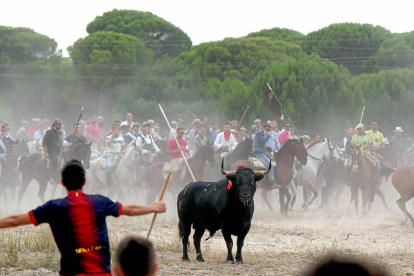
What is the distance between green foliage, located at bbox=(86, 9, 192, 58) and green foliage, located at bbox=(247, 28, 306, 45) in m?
8.63

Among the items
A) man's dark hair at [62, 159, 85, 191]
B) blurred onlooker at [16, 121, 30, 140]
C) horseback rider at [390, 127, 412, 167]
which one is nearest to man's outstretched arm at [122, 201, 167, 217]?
man's dark hair at [62, 159, 85, 191]

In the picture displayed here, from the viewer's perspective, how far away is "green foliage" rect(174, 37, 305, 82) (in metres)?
67.1

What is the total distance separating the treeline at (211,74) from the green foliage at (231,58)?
0.26ft

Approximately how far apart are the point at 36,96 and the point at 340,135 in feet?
105

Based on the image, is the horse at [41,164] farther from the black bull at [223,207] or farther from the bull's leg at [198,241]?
the bull's leg at [198,241]

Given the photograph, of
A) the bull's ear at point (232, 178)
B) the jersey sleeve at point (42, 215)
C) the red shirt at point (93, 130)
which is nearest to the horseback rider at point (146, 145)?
the red shirt at point (93, 130)

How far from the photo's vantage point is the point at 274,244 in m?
16.0

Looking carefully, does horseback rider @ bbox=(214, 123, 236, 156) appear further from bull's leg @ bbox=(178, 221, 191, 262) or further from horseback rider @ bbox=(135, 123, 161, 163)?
bull's leg @ bbox=(178, 221, 191, 262)

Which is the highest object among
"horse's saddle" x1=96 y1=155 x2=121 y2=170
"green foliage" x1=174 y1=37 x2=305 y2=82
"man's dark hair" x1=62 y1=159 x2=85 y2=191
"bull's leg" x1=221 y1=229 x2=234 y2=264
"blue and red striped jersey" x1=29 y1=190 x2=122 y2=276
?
"green foliage" x1=174 y1=37 x2=305 y2=82

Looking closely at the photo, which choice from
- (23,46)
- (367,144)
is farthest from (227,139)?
(23,46)

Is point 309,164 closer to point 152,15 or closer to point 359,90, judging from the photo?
point 359,90

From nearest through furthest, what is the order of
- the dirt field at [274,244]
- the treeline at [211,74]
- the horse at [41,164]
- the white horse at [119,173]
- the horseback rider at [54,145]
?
the dirt field at [274,244] < the horseback rider at [54,145] < the horse at [41,164] < the white horse at [119,173] < the treeline at [211,74]

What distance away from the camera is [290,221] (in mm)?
20969

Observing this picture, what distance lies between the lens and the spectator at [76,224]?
6137 mm
